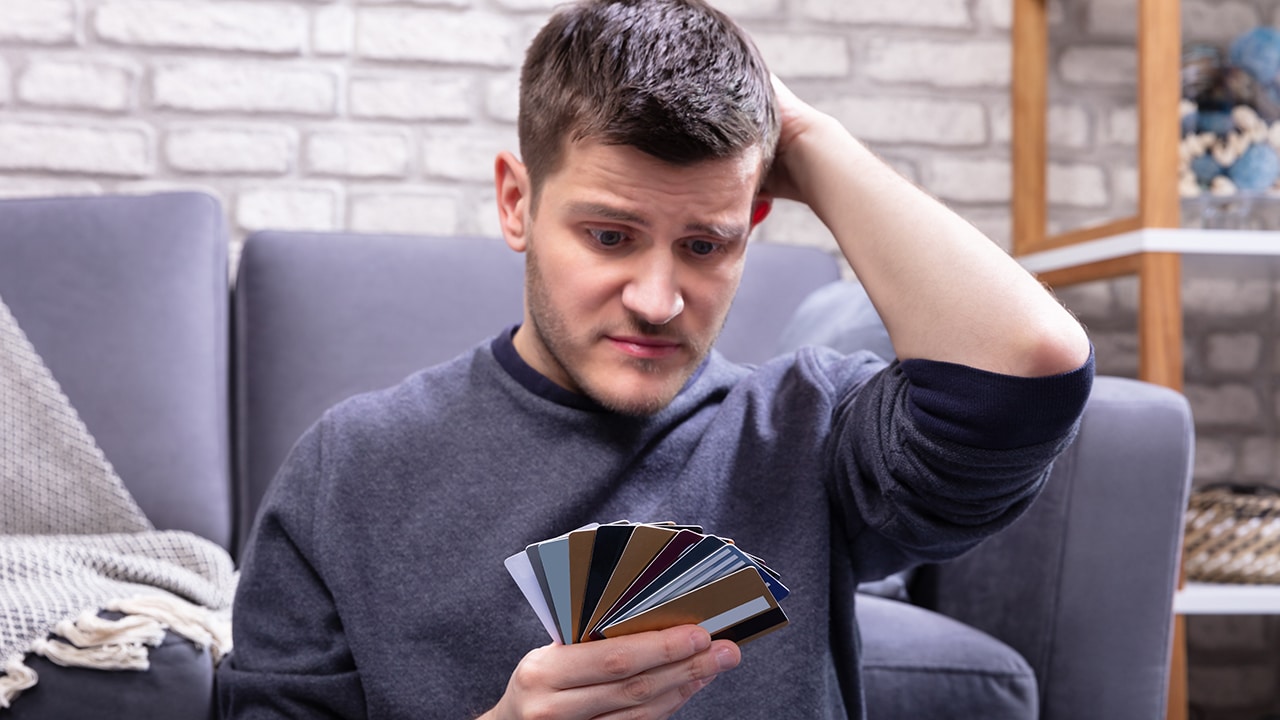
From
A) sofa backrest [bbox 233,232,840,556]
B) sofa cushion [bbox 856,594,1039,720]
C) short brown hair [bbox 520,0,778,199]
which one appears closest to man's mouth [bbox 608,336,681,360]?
short brown hair [bbox 520,0,778,199]

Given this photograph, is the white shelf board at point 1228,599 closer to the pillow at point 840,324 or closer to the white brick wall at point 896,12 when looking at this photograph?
the pillow at point 840,324

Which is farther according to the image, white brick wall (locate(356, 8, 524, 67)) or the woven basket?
white brick wall (locate(356, 8, 524, 67))

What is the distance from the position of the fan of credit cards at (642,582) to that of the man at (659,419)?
151 millimetres

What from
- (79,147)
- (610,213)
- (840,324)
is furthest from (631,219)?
(79,147)

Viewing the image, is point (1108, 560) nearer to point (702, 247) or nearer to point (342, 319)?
point (702, 247)

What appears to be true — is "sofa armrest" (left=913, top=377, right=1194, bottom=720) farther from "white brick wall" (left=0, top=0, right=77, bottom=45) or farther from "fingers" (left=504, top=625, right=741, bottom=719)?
"white brick wall" (left=0, top=0, right=77, bottom=45)

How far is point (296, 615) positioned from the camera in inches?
38.1

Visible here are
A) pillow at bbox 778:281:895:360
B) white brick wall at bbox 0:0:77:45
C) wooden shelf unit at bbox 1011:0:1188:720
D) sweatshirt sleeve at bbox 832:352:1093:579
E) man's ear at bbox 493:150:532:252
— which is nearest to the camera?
sweatshirt sleeve at bbox 832:352:1093:579

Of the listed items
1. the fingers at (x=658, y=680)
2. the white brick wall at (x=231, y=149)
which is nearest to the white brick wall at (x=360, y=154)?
the white brick wall at (x=231, y=149)

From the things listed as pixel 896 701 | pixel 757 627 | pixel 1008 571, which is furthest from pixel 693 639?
pixel 1008 571

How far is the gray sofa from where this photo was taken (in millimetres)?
1213

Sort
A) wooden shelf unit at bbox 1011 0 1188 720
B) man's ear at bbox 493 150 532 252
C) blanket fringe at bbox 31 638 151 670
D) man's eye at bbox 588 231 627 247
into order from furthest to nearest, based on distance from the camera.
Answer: wooden shelf unit at bbox 1011 0 1188 720
blanket fringe at bbox 31 638 151 670
man's ear at bbox 493 150 532 252
man's eye at bbox 588 231 627 247

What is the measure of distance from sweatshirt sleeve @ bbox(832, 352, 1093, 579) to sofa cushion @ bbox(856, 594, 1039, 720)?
0.89 feet

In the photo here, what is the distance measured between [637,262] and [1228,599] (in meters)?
1.36
